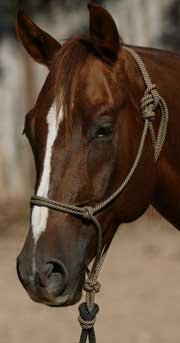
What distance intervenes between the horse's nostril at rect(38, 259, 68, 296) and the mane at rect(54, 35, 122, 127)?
0.42m

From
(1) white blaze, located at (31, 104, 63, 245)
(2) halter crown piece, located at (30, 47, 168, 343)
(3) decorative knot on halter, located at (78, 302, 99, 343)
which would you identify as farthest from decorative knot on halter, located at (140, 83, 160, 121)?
(3) decorative knot on halter, located at (78, 302, 99, 343)

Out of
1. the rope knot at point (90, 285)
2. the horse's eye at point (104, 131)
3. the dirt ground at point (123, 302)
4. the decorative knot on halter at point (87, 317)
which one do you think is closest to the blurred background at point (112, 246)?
the dirt ground at point (123, 302)

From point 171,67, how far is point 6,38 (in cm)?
534

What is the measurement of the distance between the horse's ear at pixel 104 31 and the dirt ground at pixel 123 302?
2.29m

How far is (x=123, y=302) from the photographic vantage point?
5.03m

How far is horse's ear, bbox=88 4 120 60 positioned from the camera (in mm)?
2330

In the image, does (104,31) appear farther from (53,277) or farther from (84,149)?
(53,277)

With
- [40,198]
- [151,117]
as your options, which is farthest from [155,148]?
[40,198]

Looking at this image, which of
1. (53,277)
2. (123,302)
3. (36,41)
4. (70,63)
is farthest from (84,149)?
(123,302)

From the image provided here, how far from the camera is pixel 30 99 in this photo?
7.73 m

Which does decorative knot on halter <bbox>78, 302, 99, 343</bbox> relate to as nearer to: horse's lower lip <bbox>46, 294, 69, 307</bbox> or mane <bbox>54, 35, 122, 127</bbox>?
horse's lower lip <bbox>46, 294, 69, 307</bbox>

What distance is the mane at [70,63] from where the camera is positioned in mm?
2344

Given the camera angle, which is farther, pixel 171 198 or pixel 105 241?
pixel 171 198

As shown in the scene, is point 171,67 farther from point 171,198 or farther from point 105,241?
point 105,241
